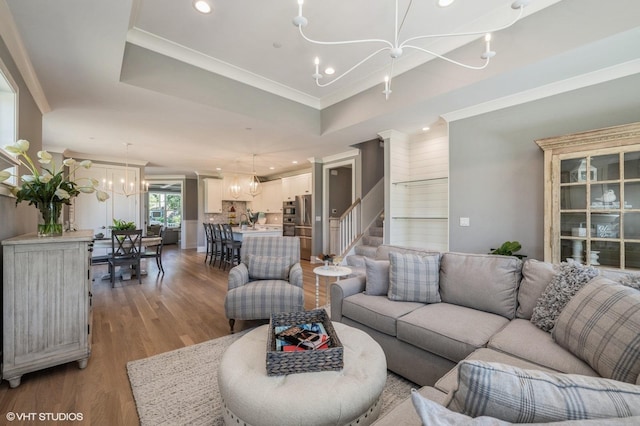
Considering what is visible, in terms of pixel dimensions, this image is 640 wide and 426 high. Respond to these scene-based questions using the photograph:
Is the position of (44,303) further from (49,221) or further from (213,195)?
(213,195)

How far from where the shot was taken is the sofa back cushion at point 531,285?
1.93 metres

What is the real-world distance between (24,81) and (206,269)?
166 inches

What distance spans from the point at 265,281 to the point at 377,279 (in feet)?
4.19

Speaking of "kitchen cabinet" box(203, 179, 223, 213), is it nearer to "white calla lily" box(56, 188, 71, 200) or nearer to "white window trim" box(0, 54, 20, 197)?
"white window trim" box(0, 54, 20, 197)

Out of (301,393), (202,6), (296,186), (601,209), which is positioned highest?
(202,6)

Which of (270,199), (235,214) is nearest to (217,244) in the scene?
(235,214)

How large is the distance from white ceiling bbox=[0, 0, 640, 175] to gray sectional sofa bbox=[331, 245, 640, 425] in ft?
6.64

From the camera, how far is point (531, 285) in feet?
6.52

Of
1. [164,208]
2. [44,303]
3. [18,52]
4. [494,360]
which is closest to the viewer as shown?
[494,360]

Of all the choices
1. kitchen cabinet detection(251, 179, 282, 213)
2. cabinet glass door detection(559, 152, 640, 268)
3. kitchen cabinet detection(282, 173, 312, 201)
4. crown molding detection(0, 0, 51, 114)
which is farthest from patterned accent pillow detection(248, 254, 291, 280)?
kitchen cabinet detection(251, 179, 282, 213)

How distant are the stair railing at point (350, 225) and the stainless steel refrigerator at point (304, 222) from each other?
1660 millimetres

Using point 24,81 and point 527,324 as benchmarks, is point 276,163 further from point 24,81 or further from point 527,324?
point 527,324

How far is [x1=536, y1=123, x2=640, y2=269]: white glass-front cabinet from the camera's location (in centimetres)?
249

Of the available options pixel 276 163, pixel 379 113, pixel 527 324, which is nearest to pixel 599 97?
pixel 379 113
